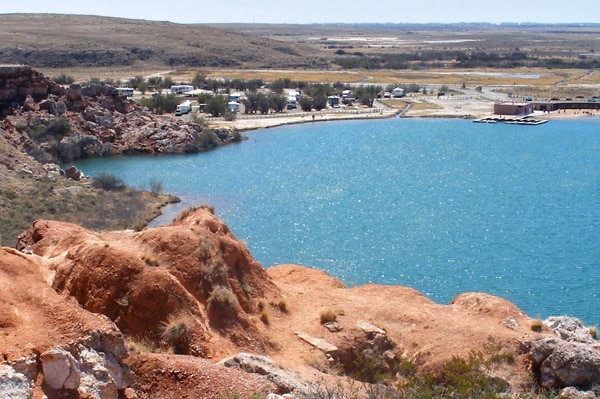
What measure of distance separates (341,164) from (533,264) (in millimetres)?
30566

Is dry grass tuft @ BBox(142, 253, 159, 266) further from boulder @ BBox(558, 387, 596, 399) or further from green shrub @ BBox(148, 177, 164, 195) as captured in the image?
green shrub @ BBox(148, 177, 164, 195)

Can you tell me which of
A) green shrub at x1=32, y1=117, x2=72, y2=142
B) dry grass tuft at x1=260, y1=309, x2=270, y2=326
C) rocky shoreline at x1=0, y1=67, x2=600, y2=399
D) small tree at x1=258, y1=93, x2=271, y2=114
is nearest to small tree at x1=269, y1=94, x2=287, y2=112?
small tree at x1=258, y1=93, x2=271, y2=114

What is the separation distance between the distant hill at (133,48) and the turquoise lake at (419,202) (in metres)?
77.9

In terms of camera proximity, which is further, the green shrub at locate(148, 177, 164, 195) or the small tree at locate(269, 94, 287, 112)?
the small tree at locate(269, 94, 287, 112)

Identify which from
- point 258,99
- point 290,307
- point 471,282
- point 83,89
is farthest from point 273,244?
point 258,99

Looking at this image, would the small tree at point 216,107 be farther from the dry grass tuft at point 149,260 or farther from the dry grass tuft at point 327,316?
the dry grass tuft at point 149,260

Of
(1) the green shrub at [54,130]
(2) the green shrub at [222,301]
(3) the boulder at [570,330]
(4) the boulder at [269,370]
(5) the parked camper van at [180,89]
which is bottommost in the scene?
(5) the parked camper van at [180,89]

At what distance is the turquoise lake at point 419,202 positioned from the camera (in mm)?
38500

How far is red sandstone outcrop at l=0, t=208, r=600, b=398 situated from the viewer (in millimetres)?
13664

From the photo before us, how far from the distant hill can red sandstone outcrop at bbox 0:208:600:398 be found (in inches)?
5053

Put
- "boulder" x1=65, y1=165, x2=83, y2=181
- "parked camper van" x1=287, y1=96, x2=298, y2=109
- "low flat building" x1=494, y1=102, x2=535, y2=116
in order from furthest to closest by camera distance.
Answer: "parked camper van" x1=287, y1=96, x2=298, y2=109, "low flat building" x1=494, y1=102, x2=535, y2=116, "boulder" x1=65, y1=165, x2=83, y2=181

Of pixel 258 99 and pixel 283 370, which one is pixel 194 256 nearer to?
pixel 283 370

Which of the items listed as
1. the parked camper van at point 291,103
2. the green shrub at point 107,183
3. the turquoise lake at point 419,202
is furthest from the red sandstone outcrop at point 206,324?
the parked camper van at point 291,103

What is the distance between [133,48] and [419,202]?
125 metres
